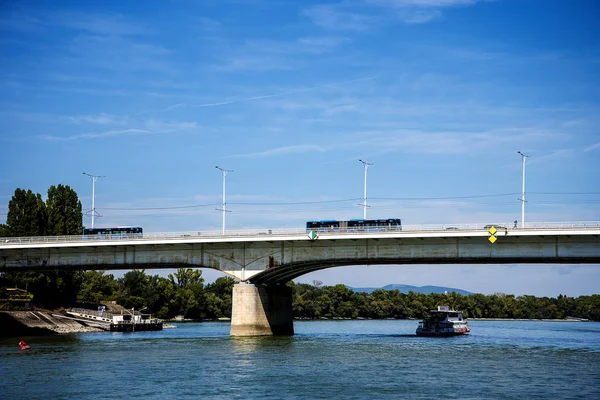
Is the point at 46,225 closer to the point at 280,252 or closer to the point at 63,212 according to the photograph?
the point at 63,212

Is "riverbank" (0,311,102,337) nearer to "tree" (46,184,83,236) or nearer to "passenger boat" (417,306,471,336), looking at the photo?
"tree" (46,184,83,236)

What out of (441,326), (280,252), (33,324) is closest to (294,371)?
(280,252)

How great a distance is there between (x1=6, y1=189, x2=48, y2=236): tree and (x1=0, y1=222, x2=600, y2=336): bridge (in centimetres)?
1608

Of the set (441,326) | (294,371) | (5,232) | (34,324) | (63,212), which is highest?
(63,212)

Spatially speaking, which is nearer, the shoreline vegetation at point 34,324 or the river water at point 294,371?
the river water at point 294,371

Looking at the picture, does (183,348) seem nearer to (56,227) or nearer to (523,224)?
(523,224)

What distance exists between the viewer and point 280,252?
95625mm

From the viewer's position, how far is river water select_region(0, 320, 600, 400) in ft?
158

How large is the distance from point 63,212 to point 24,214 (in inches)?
247

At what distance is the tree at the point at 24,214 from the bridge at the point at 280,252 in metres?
16.1

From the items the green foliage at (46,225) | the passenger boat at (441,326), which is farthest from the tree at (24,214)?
the passenger boat at (441,326)

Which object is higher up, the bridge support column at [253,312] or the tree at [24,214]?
the tree at [24,214]

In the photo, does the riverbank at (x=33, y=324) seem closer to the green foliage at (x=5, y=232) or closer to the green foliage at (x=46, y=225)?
the green foliage at (x=46, y=225)

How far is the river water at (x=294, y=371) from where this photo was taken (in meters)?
48.1
